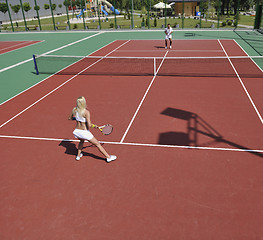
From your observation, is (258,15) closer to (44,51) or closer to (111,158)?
(44,51)

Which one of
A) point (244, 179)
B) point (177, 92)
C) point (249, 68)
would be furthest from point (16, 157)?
point (249, 68)

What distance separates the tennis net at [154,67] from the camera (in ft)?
45.6

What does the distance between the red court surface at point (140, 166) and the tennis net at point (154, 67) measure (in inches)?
84.0

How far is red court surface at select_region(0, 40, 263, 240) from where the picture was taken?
188 inches

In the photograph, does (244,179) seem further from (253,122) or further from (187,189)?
(253,122)

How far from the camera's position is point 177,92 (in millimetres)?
11273

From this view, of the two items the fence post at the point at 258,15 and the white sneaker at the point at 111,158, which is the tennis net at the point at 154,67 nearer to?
the white sneaker at the point at 111,158

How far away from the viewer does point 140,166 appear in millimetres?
6414


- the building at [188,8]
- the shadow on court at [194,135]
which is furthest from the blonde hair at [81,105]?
the building at [188,8]

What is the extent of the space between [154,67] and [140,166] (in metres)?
9.13

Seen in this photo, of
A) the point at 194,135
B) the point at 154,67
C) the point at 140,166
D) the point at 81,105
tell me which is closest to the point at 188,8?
the point at 154,67

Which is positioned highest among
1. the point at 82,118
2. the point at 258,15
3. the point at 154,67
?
the point at 258,15

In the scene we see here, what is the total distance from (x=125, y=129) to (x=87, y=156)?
5.71ft

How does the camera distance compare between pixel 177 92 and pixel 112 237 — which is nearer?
pixel 112 237
